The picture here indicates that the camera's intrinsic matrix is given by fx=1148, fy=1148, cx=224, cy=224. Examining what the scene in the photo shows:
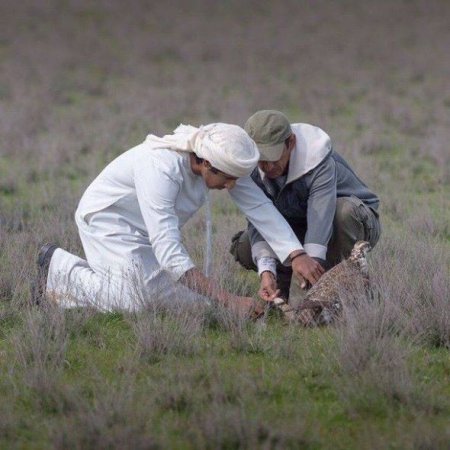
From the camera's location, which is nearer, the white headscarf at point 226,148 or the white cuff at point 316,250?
the white headscarf at point 226,148

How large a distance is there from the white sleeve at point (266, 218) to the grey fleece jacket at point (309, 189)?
0.42ft

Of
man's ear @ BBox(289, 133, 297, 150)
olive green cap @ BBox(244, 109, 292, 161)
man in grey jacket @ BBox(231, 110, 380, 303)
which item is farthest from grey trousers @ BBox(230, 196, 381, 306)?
olive green cap @ BBox(244, 109, 292, 161)

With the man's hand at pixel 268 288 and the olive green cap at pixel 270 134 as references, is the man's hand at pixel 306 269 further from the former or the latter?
the olive green cap at pixel 270 134

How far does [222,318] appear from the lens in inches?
252

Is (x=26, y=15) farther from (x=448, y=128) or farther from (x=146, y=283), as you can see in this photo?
(x=146, y=283)

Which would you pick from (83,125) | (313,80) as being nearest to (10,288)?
(83,125)

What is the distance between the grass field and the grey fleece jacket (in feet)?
1.32

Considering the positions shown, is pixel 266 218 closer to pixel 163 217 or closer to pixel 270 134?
pixel 270 134

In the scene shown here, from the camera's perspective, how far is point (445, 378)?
561 centimetres

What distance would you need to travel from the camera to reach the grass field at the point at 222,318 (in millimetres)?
4945

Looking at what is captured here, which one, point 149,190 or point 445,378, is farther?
point 149,190

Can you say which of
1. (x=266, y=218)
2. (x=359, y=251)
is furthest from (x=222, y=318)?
(x=359, y=251)

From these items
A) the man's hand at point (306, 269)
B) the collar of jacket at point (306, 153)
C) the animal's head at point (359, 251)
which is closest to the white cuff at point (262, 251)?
the man's hand at point (306, 269)

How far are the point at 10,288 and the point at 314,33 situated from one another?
27663 mm
